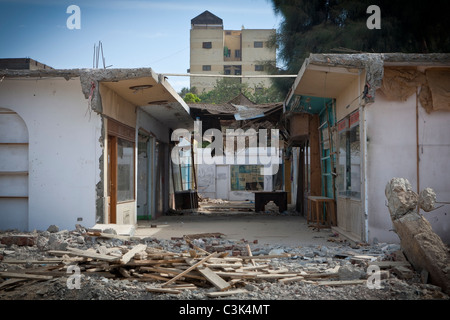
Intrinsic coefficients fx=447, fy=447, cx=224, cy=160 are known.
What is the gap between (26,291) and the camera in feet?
16.6

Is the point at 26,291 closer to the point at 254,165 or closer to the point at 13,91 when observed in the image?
the point at 13,91

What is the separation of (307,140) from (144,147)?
5296mm

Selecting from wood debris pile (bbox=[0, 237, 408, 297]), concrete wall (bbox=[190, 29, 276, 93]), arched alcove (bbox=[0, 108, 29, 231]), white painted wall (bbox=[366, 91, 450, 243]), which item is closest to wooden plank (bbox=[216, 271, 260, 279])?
wood debris pile (bbox=[0, 237, 408, 297])

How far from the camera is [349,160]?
9.77 meters

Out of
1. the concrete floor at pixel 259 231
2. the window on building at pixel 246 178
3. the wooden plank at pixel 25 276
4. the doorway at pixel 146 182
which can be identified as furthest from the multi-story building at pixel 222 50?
the wooden plank at pixel 25 276

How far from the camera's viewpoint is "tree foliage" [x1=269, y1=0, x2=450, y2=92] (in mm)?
16203

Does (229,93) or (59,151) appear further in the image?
(229,93)

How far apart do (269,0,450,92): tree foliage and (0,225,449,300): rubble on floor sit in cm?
1104

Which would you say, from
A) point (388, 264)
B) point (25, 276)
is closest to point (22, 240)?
→ point (25, 276)

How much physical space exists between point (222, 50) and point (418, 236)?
4336cm

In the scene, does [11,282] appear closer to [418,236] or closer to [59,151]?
[59,151]

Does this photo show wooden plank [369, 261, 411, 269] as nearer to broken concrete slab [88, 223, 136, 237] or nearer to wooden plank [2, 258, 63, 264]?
wooden plank [2, 258, 63, 264]

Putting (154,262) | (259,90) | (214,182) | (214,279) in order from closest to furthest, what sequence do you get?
(214,279) < (154,262) < (214,182) < (259,90)
